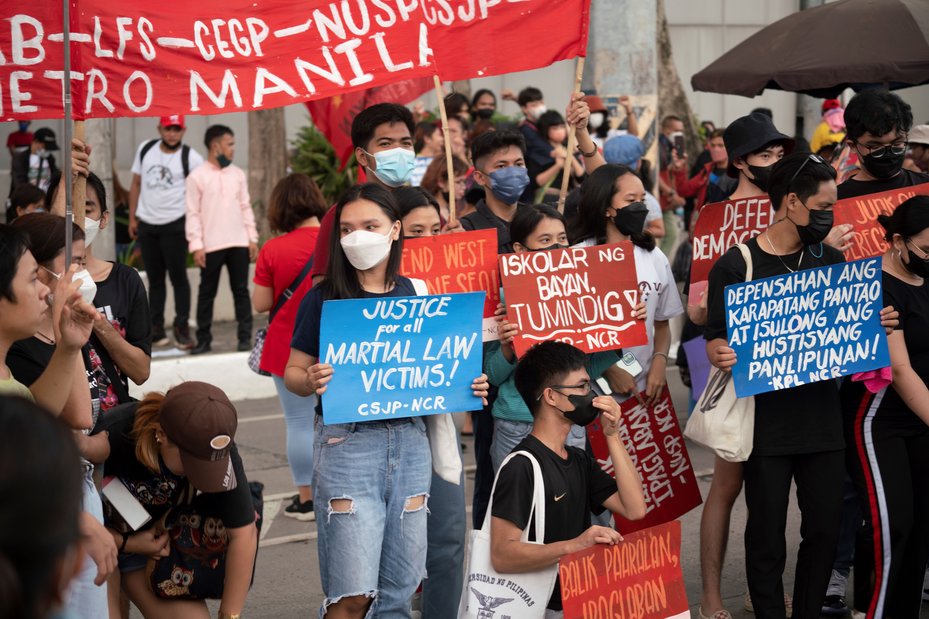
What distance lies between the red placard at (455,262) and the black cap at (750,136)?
1372 mm

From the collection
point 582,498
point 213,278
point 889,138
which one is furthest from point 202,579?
point 213,278

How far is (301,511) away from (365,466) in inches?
115

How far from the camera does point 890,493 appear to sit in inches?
202

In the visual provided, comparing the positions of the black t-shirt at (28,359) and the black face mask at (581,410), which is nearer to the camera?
the black t-shirt at (28,359)

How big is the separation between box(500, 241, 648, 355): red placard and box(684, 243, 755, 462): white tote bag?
0.41 metres

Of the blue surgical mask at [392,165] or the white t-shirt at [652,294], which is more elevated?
the blue surgical mask at [392,165]

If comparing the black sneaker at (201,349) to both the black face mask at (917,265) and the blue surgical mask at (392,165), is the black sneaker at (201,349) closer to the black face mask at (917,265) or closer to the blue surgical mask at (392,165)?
the blue surgical mask at (392,165)

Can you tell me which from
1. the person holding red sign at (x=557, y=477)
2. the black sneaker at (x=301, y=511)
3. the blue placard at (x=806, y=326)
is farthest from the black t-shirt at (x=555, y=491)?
the black sneaker at (x=301, y=511)

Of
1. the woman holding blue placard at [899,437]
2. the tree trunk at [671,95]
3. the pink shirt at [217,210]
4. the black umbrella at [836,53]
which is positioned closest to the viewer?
the woman holding blue placard at [899,437]

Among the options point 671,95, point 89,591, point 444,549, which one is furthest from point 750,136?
point 671,95

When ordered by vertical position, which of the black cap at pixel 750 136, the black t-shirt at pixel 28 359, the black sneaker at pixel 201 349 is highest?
the black cap at pixel 750 136

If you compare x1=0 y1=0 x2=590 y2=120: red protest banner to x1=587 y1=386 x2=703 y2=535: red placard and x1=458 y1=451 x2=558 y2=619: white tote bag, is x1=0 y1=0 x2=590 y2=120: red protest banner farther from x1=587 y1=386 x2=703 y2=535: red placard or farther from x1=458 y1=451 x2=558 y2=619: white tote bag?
x1=458 y1=451 x2=558 y2=619: white tote bag

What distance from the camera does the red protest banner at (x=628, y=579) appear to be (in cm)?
413

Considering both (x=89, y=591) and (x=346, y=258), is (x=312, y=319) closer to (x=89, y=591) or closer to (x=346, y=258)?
(x=346, y=258)
